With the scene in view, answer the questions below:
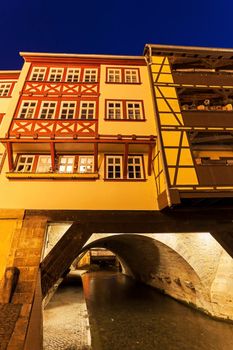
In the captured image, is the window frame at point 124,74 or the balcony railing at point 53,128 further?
the window frame at point 124,74

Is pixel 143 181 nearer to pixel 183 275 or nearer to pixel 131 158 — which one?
pixel 131 158

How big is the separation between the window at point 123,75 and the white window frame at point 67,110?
2546mm

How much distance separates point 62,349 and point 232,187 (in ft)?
23.9

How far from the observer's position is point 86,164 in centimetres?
866

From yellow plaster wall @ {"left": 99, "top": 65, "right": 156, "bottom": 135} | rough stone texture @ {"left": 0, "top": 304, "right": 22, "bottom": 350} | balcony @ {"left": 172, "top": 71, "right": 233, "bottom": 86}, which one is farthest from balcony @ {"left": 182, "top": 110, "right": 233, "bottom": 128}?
rough stone texture @ {"left": 0, "top": 304, "right": 22, "bottom": 350}

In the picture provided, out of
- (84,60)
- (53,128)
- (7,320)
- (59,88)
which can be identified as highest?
(84,60)

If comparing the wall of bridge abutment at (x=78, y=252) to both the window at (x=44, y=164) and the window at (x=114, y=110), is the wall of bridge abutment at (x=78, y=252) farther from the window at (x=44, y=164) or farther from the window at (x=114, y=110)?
the window at (x=114, y=110)

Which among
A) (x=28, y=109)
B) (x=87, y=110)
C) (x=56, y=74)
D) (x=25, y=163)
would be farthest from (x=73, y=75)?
(x=25, y=163)

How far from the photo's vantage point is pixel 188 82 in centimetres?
947

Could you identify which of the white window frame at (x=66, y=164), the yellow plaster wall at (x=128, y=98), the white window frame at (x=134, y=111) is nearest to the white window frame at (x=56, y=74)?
the yellow plaster wall at (x=128, y=98)

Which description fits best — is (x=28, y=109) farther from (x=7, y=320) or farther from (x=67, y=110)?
(x=7, y=320)

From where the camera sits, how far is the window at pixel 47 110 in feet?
30.3

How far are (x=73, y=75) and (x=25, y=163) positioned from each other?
17.8ft

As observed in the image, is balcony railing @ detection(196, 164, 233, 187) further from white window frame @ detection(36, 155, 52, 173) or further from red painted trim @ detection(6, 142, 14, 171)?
red painted trim @ detection(6, 142, 14, 171)
